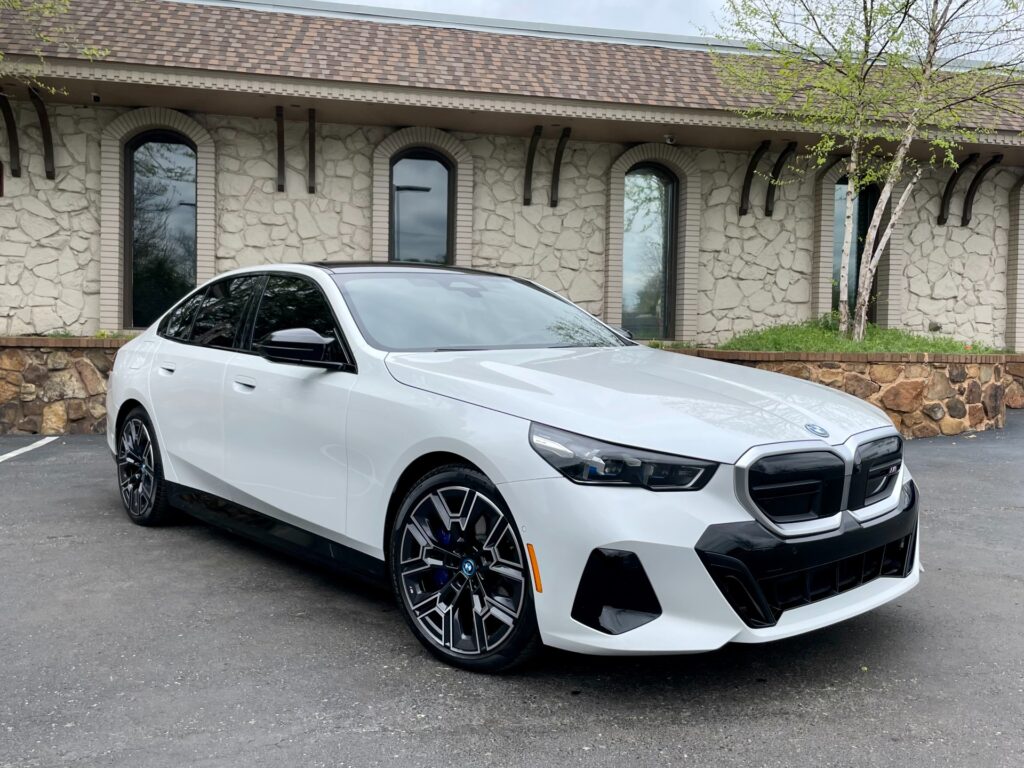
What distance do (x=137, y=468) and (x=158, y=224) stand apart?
25.4 ft

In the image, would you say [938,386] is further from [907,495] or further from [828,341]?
[907,495]

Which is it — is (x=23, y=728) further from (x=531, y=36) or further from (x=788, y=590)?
(x=531, y=36)

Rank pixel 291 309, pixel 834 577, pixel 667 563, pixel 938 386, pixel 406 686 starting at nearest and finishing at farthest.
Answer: pixel 667 563
pixel 834 577
pixel 406 686
pixel 291 309
pixel 938 386

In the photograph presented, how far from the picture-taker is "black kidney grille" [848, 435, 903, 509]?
306cm

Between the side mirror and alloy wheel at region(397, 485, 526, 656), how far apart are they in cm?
87

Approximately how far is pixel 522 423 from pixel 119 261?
1031cm

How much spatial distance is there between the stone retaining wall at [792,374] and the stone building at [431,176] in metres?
1.85

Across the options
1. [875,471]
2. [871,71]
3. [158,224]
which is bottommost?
[875,471]

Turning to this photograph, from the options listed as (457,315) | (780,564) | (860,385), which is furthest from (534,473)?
(860,385)

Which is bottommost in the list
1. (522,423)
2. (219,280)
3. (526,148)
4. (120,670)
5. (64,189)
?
(120,670)

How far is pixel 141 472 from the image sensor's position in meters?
5.32

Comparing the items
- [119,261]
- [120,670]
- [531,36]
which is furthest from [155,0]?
[120,670]

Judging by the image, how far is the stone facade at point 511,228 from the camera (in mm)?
11609

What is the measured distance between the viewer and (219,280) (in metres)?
5.10
